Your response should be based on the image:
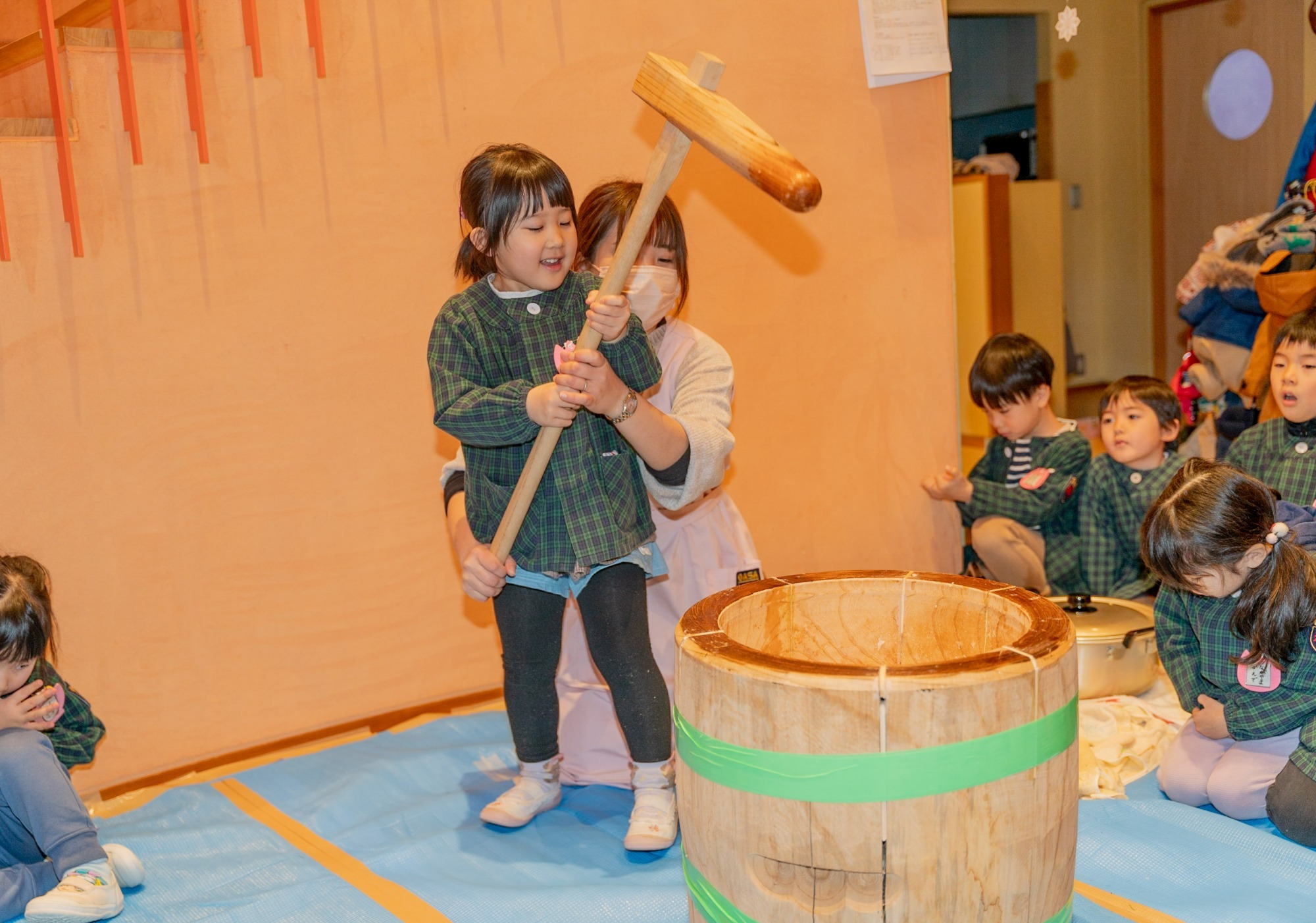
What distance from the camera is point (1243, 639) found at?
1.78 m

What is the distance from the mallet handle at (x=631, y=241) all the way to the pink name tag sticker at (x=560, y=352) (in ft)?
0.16

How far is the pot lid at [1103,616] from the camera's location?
2.22m

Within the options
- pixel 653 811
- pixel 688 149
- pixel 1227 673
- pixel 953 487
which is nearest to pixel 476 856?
pixel 653 811

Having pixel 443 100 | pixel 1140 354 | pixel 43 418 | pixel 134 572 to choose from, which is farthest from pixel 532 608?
pixel 1140 354

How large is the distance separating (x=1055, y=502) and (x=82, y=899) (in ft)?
6.87

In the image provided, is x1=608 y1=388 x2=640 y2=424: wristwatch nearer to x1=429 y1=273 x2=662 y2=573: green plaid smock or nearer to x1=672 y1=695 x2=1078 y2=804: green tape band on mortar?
x1=429 y1=273 x2=662 y2=573: green plaid smock

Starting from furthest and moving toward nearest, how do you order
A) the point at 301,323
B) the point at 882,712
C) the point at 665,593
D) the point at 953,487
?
the point at 953,487 → the point at 301,323 → the point at 665,593 → the point at 882,712

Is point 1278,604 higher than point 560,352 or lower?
lower

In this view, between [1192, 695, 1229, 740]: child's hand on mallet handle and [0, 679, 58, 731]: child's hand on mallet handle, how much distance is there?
1750 mm

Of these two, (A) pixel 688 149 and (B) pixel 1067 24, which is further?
(B) pixel 1067 24

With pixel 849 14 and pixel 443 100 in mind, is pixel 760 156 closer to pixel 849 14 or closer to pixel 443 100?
pixel 443 100

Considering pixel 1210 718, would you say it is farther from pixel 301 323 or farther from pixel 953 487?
pixel 301 323

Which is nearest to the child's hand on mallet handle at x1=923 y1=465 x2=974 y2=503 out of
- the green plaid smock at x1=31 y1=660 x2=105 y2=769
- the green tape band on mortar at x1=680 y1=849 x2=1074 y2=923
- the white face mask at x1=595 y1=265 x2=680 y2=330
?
the white face mask at x1=595 y1=265 x2=680 y2=330

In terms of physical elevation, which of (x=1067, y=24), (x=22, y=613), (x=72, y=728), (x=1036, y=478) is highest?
(x=1067, y=24)
